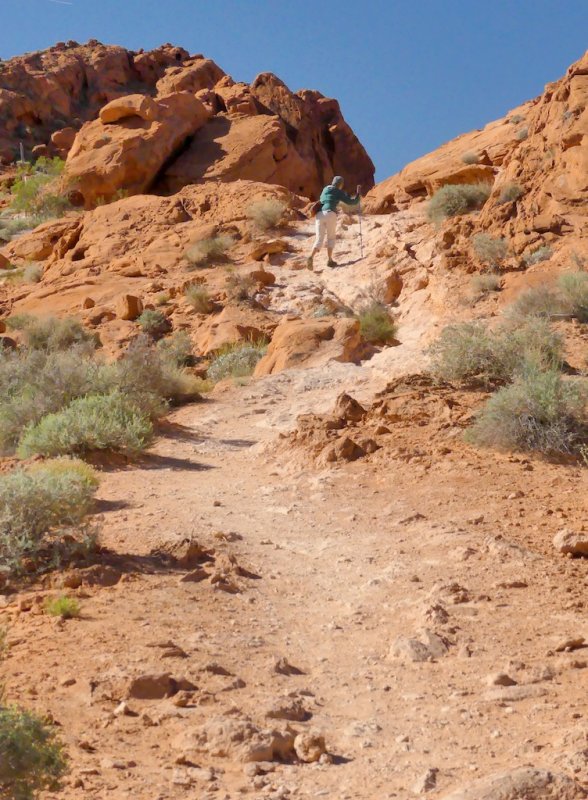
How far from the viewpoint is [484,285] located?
13.4 m

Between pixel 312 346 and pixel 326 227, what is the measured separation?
498cm

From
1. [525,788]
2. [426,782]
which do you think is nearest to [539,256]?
[426,782]

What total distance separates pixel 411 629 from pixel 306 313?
12016 millimetres

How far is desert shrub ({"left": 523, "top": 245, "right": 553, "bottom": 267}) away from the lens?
13898 mm

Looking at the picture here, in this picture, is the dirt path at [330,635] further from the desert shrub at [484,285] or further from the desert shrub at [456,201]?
the desert shrub at [456,201]

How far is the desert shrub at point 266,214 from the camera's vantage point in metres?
20.7

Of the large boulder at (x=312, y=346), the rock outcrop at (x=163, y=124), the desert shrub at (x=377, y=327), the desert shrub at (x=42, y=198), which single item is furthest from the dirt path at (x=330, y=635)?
the desert shrub at (x=42, y=198)

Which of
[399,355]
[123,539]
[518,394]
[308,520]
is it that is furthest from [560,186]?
[123,539]

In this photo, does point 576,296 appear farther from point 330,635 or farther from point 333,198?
point 330,635

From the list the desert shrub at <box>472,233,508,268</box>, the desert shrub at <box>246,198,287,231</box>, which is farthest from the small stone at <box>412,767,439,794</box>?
the desert shrub at <box>246,198,287,231</box>

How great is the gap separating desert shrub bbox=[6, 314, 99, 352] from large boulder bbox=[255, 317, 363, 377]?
433 cm

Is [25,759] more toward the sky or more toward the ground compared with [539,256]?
more toward the ground

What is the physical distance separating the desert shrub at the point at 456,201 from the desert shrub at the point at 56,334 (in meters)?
6.90

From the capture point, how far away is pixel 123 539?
6.48 metres
